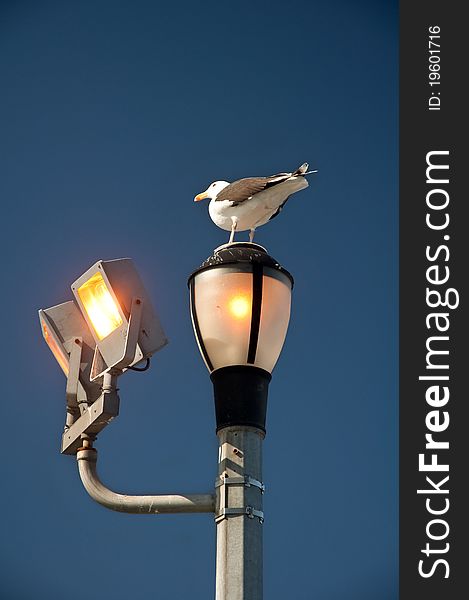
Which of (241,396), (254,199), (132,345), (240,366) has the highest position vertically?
(254,199)

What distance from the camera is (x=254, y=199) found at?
24.1ft

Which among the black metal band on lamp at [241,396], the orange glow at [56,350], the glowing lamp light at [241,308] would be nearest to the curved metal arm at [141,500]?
the black metal band on lamp at [241,396]

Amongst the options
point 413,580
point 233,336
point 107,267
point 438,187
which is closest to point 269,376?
point 233,336

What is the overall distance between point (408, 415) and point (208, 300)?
8.17 feet

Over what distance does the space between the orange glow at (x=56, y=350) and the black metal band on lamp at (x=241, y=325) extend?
38.2 inches

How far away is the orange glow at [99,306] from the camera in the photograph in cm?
532

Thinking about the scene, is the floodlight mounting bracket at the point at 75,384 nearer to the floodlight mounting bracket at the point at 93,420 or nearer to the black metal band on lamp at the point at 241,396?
the floodlight mounting bracket at the point at 93,420

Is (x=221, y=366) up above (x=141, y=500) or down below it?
above

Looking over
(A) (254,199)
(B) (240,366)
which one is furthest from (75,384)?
(A) (254,199)

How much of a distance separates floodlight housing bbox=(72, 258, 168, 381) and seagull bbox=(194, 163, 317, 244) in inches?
71.9

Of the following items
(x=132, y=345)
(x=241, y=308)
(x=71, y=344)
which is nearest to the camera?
(x=241, y=308)

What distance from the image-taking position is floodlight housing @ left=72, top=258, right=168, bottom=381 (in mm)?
5145

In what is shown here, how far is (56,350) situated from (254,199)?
6.57 feet

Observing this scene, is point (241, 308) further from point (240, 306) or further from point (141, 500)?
point (141, 500)
